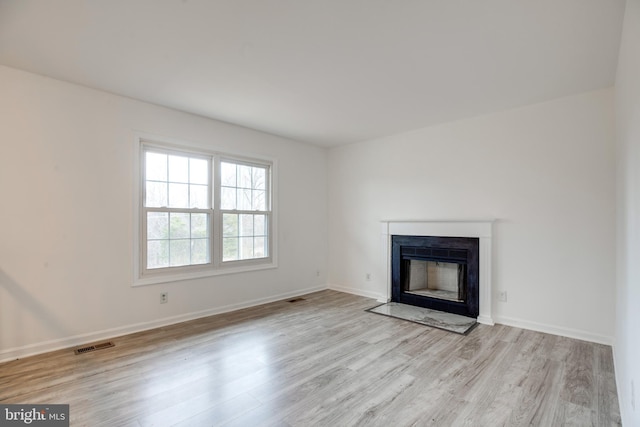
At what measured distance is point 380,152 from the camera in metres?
4.82

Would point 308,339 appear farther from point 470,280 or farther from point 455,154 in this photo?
point 455,154

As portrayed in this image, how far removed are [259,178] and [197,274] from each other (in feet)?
5.43

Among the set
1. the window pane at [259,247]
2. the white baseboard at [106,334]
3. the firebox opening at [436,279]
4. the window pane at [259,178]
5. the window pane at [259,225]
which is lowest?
the white baseboard at [106,334]

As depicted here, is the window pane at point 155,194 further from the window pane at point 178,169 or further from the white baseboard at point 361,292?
the white baseboard at point 361,292

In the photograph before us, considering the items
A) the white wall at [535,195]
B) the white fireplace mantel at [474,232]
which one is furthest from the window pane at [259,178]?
the white fireplace mantel at [474,232]

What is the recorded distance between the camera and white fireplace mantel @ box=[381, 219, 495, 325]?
3.62 metres

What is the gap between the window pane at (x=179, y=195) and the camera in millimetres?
3658

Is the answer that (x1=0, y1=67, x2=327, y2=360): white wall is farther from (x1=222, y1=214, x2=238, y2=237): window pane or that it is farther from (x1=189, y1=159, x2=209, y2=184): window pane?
(x1=222, y1=214, x2=238, y2=237): window pane

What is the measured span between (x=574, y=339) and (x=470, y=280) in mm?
1092

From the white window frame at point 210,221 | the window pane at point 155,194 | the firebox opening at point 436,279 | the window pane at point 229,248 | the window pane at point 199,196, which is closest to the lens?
the white window frame at point 210,221

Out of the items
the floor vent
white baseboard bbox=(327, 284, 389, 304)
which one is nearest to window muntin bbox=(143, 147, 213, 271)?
the floor vent

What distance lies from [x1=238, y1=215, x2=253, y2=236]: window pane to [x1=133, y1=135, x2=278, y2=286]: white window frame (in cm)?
22

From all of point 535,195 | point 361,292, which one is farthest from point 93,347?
point 535,195

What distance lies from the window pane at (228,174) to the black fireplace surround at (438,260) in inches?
98.6
